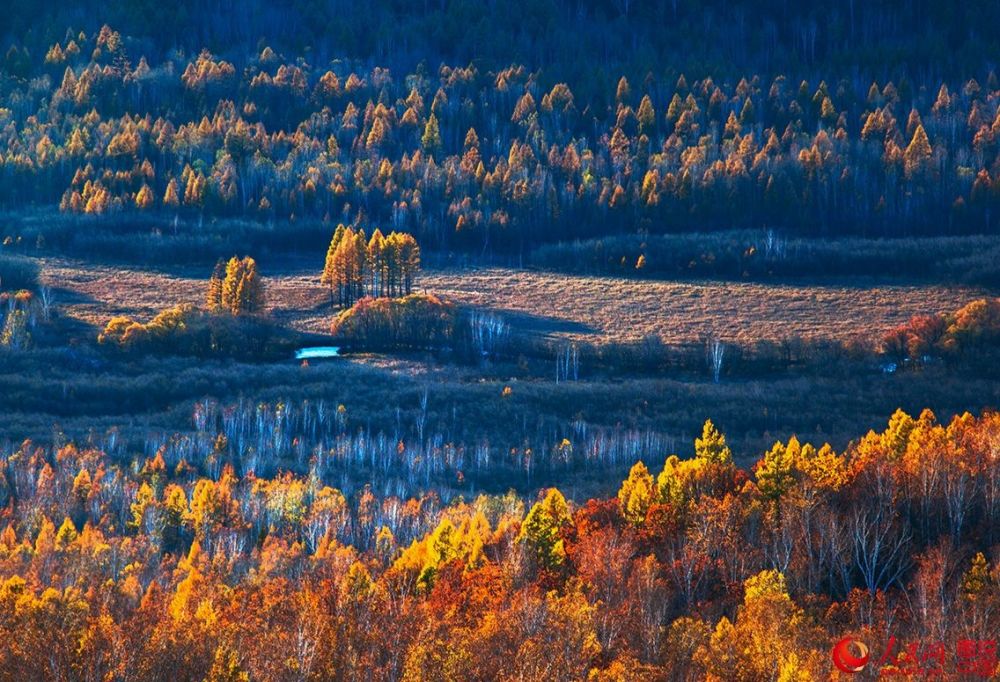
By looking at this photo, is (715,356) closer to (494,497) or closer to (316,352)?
(316,352)

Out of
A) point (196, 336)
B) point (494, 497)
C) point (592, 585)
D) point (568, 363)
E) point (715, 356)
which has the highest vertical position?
point (196, 336)

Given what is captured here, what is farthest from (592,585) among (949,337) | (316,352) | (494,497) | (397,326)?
(397,326)

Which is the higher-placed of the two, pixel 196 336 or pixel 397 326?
pixel 397 326

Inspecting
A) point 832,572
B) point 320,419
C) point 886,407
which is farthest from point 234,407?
point 832,572

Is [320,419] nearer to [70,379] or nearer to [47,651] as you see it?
[70,379]

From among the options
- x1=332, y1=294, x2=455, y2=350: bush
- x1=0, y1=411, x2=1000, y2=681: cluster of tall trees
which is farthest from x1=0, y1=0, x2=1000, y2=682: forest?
x1=332, y1=294, x2=455, y2=350: bush
